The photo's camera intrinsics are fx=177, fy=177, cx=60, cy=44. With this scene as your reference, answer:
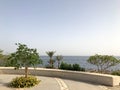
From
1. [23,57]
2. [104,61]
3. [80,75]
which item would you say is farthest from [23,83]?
[104,61]

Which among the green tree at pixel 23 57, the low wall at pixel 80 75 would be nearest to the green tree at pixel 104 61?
the low wall at pixel 80 75

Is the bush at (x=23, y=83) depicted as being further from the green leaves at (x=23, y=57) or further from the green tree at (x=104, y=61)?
the green tree at (x=104, y=61)

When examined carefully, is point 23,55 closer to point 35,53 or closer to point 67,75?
point 35,53

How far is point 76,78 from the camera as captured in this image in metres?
16.7

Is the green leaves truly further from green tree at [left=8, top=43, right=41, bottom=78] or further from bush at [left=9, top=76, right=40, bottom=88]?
bush at [left=9, top=76, right=40, bottom=88]

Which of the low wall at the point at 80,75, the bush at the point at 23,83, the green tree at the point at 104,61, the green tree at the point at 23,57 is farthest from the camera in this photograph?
the green tree at the point at 104,61

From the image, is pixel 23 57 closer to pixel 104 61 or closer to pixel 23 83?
pixel 23 83

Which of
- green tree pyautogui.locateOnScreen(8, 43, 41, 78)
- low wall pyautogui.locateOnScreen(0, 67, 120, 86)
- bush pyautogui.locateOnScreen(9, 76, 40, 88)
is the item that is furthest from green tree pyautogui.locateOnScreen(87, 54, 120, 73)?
bush pyautogui.locateOnScreen(9, 76, 40, 88)

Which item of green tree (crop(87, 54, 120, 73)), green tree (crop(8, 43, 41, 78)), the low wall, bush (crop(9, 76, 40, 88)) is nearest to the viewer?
bush (crop(9, 76, 40, 88))

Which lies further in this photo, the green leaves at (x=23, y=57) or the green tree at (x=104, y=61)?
the green tree at (x=104, y=61)

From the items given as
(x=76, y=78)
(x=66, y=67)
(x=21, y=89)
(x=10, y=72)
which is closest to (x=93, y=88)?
(x=76, y=78)

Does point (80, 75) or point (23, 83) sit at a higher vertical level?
point (80, 75)

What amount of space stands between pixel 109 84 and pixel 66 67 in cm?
751

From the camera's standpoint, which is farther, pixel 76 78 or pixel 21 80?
pixel 76 78
